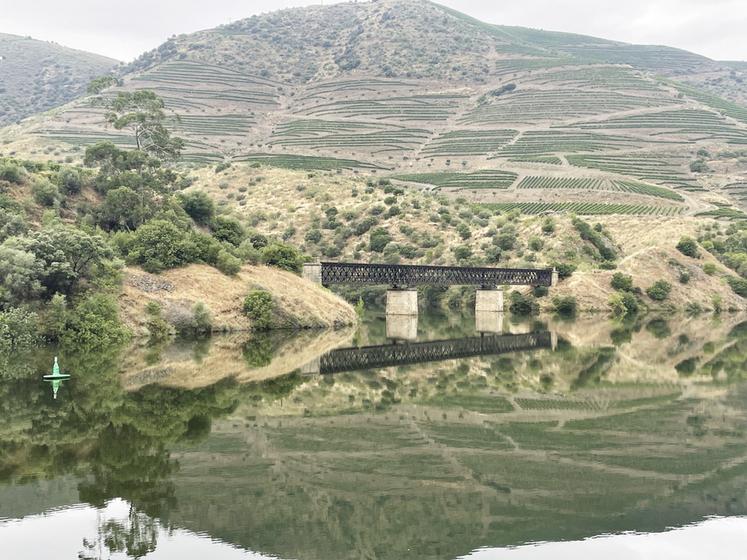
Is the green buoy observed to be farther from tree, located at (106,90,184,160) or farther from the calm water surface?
tree, located at (106,90,184,160)

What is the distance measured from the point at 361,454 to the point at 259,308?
119 feet

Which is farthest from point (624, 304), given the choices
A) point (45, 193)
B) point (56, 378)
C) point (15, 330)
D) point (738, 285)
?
point (56, 378)

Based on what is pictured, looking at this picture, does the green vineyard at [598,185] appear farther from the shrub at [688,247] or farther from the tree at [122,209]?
the tree at [122,209]

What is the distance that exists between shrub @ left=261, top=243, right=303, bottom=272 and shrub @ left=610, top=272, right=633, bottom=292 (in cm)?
4528

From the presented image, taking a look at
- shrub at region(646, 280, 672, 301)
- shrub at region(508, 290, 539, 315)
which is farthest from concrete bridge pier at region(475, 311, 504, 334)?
shrub at region(646, 280, 672, 301)

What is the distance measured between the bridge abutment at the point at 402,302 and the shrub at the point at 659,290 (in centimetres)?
3254

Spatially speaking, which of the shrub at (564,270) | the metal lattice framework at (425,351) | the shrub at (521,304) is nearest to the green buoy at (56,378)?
the metal lattice framework at (425,351)

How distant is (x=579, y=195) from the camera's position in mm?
139250

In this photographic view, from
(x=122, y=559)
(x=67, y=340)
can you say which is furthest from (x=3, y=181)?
(x=122, y=559)

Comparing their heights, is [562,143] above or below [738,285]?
above

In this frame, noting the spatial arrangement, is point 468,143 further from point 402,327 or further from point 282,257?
point 282,257

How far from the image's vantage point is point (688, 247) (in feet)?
341

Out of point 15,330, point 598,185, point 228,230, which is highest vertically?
point 228,230

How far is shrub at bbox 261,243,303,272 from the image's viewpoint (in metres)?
66.7
